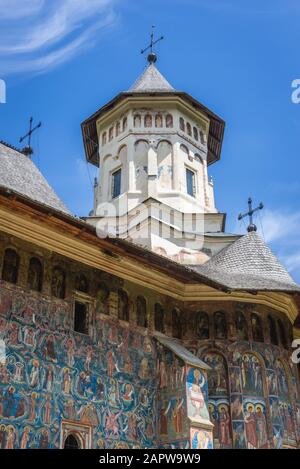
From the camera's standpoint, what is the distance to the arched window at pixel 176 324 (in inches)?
482

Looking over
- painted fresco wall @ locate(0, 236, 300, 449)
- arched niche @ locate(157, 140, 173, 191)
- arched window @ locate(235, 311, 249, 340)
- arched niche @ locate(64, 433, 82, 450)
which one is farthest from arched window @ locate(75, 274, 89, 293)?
arched niche @ locate(157, 140, 173, 191)

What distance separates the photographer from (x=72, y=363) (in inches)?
387

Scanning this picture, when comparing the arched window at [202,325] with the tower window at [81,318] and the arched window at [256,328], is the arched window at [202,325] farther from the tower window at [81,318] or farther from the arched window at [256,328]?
the tower window at [81,318]

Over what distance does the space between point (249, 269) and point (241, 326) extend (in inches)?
56.4

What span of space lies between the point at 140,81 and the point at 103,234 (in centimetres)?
1237

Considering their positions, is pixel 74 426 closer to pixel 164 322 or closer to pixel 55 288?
pixel 55 288

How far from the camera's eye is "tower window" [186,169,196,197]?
62.3 ft

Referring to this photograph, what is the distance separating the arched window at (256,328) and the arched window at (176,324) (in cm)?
155

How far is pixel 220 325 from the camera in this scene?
12.4m

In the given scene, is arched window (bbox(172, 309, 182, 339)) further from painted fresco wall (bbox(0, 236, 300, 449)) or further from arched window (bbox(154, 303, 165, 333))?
arched window (bbox(154, 303, 165, 333))

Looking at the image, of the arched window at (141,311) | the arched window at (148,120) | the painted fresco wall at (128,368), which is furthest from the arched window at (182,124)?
the arched window at (141,311)

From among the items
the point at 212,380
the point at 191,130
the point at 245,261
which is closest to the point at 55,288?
the point at 212,380

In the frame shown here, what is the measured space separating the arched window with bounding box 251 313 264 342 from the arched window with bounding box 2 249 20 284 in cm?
536
